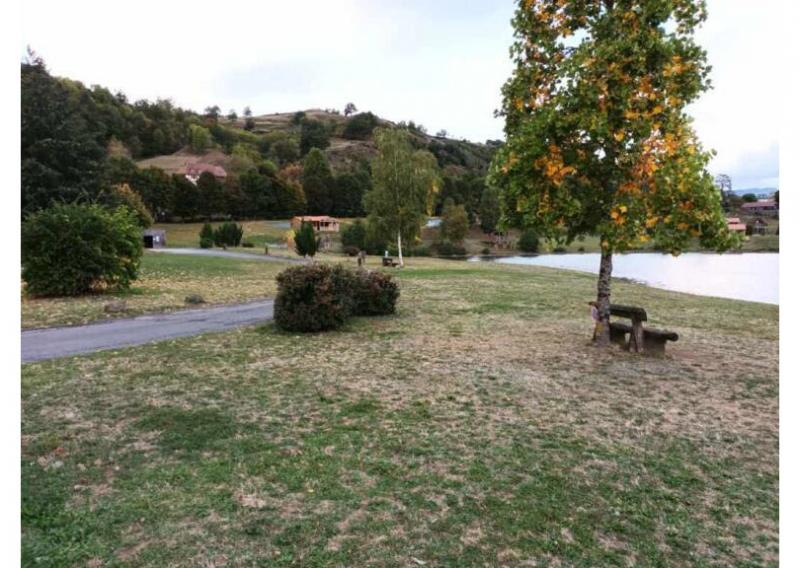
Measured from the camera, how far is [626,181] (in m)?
8.50

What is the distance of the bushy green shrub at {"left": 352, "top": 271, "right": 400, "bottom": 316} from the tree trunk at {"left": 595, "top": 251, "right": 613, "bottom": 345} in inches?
223

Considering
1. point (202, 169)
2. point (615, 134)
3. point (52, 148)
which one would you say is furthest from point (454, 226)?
point (615, 134)

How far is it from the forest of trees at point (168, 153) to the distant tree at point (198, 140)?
0.87ft

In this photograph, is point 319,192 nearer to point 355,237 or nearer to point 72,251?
point 355,237

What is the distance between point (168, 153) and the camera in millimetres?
136125

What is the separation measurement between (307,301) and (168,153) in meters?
142

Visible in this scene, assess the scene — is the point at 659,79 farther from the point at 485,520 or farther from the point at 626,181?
the point at 485,520

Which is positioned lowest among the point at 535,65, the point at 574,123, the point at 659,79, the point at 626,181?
the point at 626,181

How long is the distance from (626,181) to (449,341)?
172 inches

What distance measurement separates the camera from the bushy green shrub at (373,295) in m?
13.5

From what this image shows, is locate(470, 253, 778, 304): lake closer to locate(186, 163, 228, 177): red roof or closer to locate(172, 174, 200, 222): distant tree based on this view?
locate(172, 174, 200, 222): distant tree

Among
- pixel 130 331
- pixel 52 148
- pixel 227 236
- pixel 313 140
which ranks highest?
pixel 313 140

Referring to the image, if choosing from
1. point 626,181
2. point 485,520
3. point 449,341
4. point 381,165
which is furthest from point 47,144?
point 485,520

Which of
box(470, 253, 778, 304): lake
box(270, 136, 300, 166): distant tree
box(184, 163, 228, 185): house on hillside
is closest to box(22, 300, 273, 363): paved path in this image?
box(470, 253, 778, 304): lake
